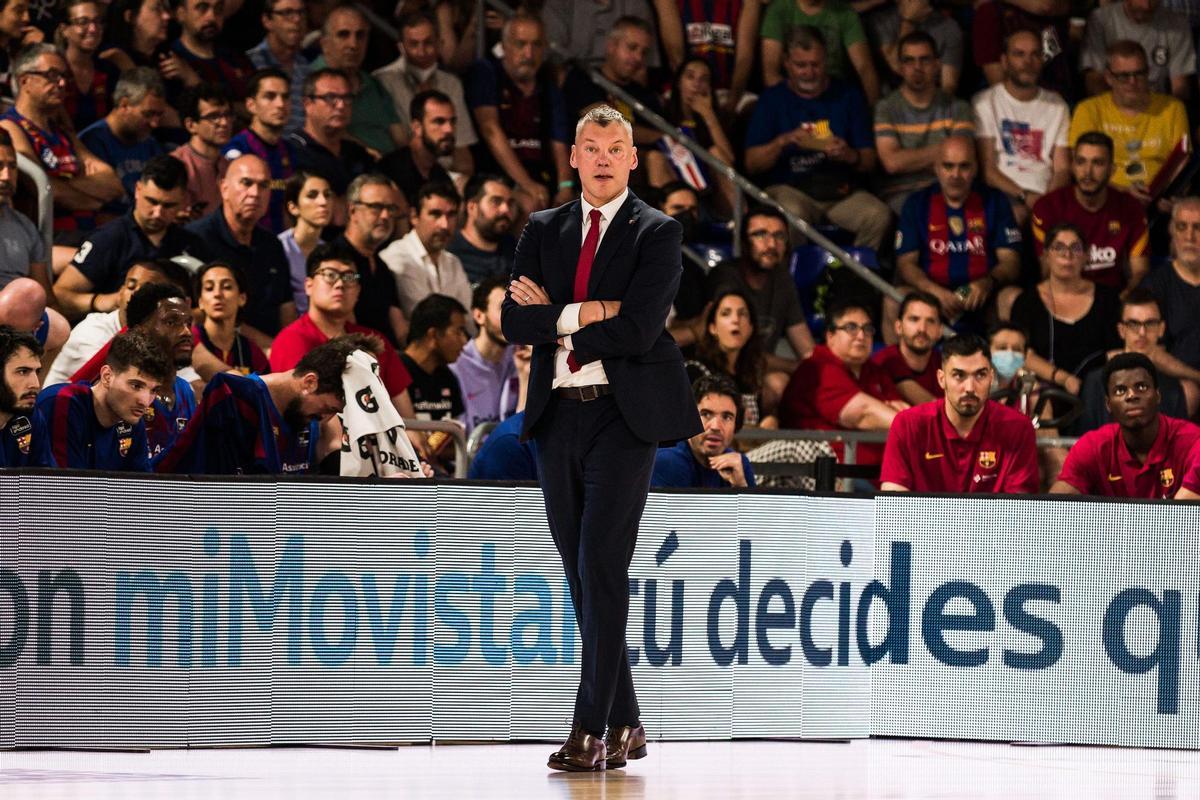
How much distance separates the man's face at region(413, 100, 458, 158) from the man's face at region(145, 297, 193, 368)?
139 inches

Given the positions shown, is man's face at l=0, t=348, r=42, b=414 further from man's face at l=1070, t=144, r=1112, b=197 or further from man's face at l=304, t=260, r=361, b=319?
man's face at l=1070, t=144, r=1112, b=197

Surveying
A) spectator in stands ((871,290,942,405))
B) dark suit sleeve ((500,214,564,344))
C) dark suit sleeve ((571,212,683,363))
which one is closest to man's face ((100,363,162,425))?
dark suit sleeve ((500,214,564,344))

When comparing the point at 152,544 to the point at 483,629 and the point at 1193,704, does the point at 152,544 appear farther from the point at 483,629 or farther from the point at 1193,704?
the point at 1193,704

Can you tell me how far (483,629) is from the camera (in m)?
7.00

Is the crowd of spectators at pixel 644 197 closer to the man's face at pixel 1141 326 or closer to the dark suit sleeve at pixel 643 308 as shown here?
the man's face at pixel 1141 326

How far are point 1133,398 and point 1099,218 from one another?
392 centimetres

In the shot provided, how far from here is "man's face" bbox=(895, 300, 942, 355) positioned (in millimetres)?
11031

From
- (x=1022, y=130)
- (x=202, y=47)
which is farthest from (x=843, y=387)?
(x=202, y=47)

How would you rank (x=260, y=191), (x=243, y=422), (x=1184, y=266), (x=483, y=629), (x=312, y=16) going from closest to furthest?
(x=483, y=629)
(x=243, y=422)
(x=260, y=191)
(x=1184, y=266)
(x=312, y=16)

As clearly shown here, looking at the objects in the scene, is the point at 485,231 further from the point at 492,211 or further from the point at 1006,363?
the point at 1006,363

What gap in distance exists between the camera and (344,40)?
11953mm

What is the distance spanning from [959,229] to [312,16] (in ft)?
14.6

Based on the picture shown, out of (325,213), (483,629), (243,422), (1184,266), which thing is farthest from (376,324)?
(1184,266)

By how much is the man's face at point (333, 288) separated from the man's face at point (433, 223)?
1312 mm
